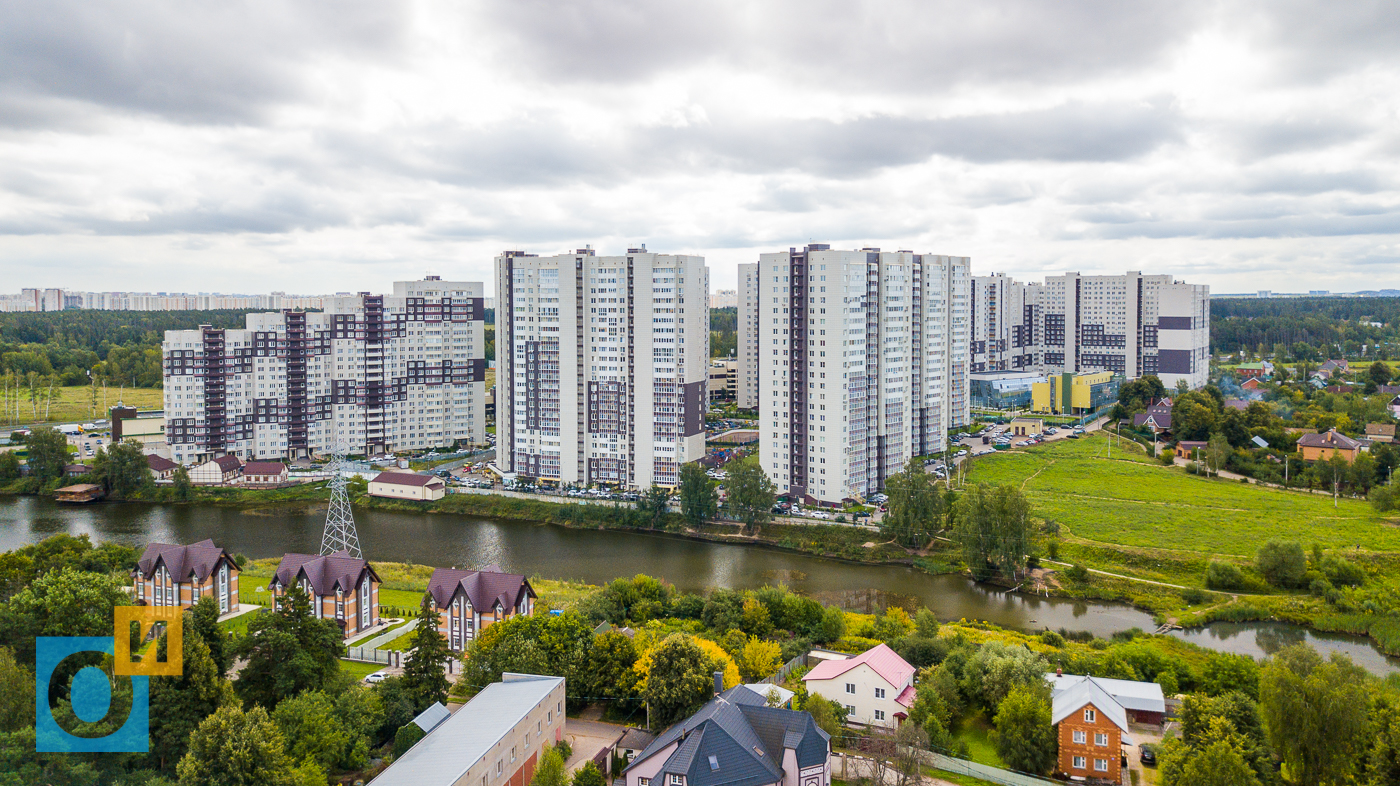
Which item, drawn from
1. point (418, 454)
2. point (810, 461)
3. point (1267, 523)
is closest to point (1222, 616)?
point (1267, 523)

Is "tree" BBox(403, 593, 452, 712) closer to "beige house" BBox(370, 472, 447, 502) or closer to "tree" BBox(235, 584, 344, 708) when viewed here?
"tree" BBox(235, 584, 344, 708)

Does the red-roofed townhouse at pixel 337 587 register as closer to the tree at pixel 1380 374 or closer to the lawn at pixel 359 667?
the lawn at pixel 359 667

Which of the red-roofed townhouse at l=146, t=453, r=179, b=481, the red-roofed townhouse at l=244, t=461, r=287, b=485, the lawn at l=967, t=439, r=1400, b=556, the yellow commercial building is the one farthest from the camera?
the yellow commercial building

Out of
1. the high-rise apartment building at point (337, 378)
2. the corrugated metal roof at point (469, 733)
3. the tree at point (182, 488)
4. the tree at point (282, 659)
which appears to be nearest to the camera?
the corrugated metal roof at point (469, 733)

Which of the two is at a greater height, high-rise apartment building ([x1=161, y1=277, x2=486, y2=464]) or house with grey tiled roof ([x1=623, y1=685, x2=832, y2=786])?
high-rise apartment building ([x1=161, y1=277, x2=486, y2=464])

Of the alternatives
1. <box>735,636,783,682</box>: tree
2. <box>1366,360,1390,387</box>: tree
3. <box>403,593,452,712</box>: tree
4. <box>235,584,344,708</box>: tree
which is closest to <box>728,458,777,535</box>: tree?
<box>735,636,783,682</box>: tree

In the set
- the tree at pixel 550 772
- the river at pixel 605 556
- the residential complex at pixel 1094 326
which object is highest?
the residential complex at pixel 1094 326

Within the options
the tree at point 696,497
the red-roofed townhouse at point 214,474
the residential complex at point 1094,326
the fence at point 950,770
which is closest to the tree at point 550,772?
the fence at point 950,770

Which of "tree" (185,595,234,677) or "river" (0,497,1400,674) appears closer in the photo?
"tree" (185,595,234,677)
